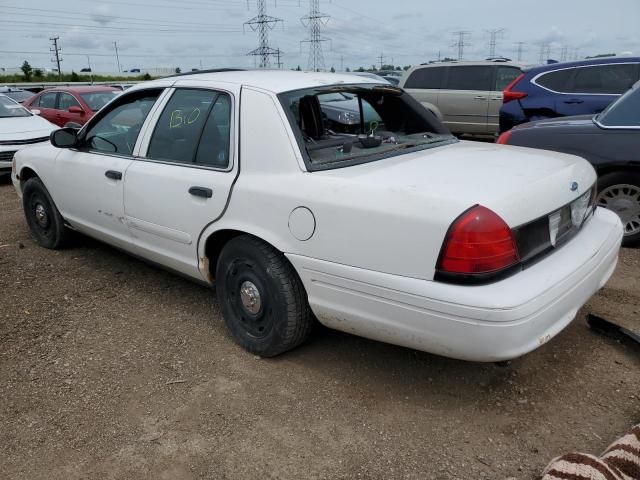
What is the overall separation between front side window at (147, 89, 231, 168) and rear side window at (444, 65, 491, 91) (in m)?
8.10

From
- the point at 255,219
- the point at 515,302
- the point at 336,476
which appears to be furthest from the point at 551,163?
the point at 336,476

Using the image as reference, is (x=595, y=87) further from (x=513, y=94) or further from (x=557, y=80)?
(x=513, y=94)

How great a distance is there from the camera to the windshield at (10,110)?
31.8 feet

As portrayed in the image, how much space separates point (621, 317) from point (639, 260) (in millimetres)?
1229

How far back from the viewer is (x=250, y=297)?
125 inches

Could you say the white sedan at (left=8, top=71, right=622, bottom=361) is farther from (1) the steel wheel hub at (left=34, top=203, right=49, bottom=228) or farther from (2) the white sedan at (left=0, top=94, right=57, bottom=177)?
(2) the white sedan at (left=0, top=94, right=57, bottom=177)

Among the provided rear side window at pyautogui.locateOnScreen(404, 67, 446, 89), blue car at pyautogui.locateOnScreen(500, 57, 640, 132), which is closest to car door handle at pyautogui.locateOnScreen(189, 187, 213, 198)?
blue car at pyautogui.locateOnScreen(500, 57, 640, 132)

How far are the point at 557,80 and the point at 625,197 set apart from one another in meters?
3.59

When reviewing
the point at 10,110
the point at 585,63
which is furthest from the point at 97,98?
the point at 585,63

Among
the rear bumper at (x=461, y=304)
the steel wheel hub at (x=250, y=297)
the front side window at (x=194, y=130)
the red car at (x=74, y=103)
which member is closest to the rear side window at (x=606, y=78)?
the rear bumper at (x=461, y=304)

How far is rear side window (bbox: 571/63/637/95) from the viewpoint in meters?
7.33

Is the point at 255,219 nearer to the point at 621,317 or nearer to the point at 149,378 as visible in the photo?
the point at 149,378

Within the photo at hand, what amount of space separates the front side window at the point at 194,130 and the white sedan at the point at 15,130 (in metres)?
6.25

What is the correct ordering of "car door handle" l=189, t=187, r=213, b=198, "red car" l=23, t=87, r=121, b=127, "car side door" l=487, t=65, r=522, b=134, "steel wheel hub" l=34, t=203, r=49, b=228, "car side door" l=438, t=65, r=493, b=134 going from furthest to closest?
"red car" l=23, t=87, r=121, b=127 < "car side door" l=438, t=65, r=493, b=134 < "car side door" l=487, t=65, r=522, b=134 < "steel wheel hub" l=34, t=203, r=49, b=228 < "car door handle" l=189, t=187, r=213, b=198
